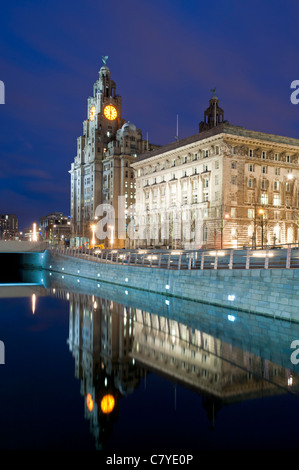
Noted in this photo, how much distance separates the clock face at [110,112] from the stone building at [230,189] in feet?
187

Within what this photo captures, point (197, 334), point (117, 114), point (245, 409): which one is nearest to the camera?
point (245, 409)

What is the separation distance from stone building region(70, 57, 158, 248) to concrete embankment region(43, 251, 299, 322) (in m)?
82.8

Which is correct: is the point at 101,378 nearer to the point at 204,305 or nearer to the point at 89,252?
the point at 204,305

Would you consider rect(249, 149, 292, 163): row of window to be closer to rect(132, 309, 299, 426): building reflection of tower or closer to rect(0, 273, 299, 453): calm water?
rect(0, 273, 299, 453): calm water

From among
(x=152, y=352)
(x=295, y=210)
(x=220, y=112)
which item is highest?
(x=220, y=112)

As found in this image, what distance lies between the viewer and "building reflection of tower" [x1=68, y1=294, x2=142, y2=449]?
10.4m

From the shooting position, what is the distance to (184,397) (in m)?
11.4

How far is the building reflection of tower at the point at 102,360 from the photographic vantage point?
34.0 ft

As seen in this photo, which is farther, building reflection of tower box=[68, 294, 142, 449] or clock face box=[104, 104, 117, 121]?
clock face box=[104, 104, 117, 121]

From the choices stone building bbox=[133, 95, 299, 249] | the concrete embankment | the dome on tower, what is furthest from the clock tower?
the concrete embankment

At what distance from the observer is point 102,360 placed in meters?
15.6

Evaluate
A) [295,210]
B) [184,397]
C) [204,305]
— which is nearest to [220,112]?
[295,210]

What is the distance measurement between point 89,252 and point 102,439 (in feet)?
162
